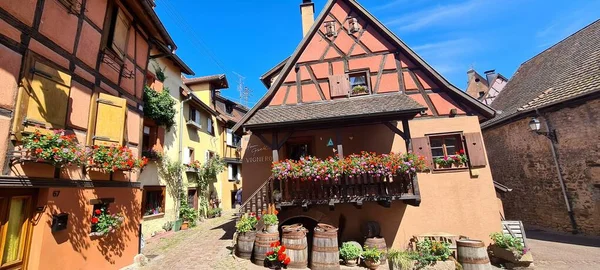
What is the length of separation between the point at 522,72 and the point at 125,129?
23.9m

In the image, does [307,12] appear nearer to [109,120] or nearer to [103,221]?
[109,120]

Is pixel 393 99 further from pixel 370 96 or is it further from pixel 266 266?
pixel 266 266

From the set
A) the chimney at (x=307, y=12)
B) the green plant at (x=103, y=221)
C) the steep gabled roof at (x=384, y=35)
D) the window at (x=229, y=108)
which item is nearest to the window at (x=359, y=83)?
the steep gabled roof at (x=384, y=35)

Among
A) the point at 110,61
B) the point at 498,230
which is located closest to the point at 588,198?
the point at 498,230

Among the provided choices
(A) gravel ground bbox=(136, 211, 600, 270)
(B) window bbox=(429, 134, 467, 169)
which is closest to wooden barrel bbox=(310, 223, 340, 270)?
(A) gravel ground bbox=(136, 211, 600, 270)

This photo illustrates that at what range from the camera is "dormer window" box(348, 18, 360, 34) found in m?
11.1

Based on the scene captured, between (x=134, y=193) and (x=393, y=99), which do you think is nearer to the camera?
(x=134, y=193)

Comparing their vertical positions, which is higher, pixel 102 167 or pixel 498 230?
pixel 102 167

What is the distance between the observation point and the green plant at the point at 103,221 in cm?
623

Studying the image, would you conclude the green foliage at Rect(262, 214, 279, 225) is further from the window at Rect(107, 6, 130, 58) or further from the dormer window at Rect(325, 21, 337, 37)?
the dormer window at Rect(325, 21, 337, 37)

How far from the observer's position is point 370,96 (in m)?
10.4

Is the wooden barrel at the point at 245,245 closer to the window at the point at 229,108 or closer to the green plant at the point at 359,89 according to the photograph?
the green plant at the point at 359,89

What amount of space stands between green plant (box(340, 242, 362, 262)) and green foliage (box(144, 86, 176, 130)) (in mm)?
10180

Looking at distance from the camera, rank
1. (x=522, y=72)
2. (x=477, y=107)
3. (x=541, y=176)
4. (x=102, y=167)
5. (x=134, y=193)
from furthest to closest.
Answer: (x=522, y=72)
(x=541, y=176)
(x=477, y=107)
(x=134, y=193)
(x=102, y=167)
